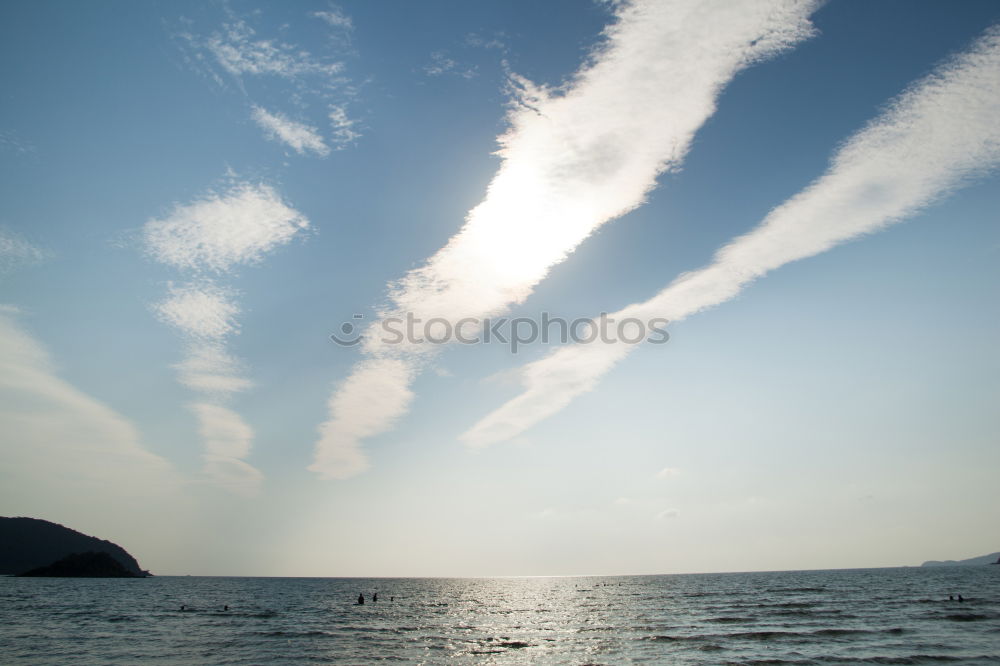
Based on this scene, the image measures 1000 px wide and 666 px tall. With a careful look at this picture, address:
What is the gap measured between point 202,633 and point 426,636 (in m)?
21.0

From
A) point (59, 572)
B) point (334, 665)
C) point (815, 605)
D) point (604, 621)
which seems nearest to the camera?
point (334, 665)

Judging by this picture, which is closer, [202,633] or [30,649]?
[30,649]

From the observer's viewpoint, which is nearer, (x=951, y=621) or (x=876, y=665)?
(x=876, y=665)

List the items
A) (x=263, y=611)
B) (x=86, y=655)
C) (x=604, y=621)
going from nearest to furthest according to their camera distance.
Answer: (x=86, y=655) → (x=604, y=621) → (x=263, y=611)

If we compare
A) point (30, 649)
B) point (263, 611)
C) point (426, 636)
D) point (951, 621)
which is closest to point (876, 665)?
point (951, 621)

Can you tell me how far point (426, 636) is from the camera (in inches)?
1834

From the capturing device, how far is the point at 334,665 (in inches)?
1315

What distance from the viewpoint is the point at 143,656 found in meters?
36.0

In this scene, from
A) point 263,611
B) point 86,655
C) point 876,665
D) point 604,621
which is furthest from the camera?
point 263,611

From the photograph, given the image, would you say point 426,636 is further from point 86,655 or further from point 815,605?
point 815,605

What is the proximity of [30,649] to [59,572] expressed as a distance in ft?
700

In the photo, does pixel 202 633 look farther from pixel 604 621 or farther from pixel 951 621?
pixel 951 621

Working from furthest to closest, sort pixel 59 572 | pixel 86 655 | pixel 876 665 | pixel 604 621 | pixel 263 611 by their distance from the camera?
pixel 59 572 → pixel 263 611 → pixel 604 621 → pixel 86 655 → pixel 876 665

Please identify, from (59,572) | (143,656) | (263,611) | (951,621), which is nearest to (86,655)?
(143,656)
